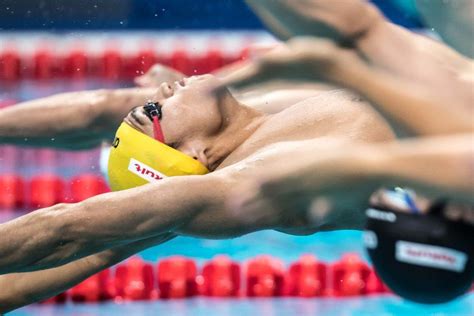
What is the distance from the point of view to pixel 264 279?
278 cm

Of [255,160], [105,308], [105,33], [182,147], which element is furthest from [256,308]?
[105,33]

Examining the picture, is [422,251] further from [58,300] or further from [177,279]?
[58,300]

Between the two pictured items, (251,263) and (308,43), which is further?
(251,263)

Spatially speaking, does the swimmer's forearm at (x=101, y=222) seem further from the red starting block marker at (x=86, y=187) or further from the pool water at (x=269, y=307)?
the red starting block marker at (x=86, y=187)

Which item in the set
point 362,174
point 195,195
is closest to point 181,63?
point 195,195

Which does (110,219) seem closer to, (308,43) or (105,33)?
(308,43)

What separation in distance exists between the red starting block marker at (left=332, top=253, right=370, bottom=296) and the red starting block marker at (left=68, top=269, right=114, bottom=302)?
0.64 m

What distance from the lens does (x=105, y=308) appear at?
106 inches

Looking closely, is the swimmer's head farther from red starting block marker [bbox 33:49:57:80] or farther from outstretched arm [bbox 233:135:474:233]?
red starting block marker [bbox 33:49:57:80]

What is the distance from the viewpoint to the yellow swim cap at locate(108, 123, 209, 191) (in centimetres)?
223

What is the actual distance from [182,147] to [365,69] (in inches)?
41.4

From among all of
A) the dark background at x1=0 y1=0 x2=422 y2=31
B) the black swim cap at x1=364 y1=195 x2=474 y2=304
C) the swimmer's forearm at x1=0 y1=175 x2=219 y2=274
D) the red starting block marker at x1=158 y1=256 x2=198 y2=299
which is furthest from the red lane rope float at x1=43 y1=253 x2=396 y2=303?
the dark background at x1=0 y1=0 x2=422 y2=31

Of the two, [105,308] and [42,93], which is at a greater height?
[42,93]

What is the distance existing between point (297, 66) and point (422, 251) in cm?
52
